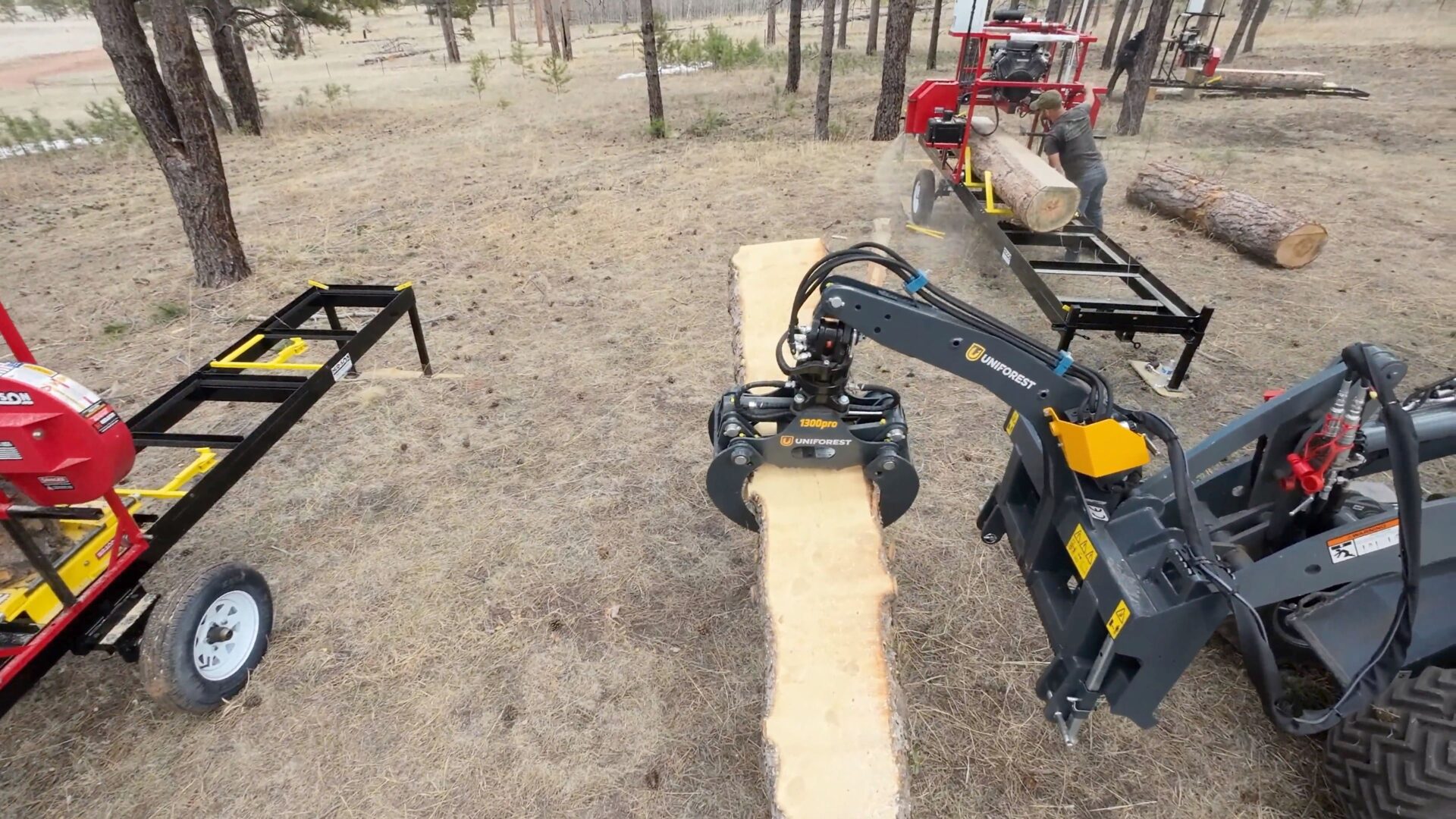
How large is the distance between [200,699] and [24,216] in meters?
11.4

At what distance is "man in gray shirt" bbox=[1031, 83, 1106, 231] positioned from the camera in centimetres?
727

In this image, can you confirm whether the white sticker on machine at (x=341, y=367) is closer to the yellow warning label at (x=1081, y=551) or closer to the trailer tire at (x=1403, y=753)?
the yellow warning label at (x=1081, y=551)

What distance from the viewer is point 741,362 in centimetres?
431

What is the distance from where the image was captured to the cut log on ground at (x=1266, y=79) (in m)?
15.7

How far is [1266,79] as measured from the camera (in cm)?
1606

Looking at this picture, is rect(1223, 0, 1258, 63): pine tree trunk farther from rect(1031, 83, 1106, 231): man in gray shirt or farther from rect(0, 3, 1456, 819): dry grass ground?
rect(1031, 83, 1106, 231): man in gray shirt

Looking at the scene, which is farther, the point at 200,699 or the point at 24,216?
the point at 24,216

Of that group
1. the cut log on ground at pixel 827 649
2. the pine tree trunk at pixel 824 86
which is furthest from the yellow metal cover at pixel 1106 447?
the pine tree trunk at pixel 824 86

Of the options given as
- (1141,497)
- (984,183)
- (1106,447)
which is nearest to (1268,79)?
(984,183)

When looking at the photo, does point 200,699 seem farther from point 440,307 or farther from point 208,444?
point 440,307

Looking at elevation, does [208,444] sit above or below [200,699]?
above

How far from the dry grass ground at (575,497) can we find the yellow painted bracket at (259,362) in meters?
0.76

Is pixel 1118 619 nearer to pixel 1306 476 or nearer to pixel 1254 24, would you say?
pixel 1306 476

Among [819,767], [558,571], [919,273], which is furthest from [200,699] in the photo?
[919,273]
